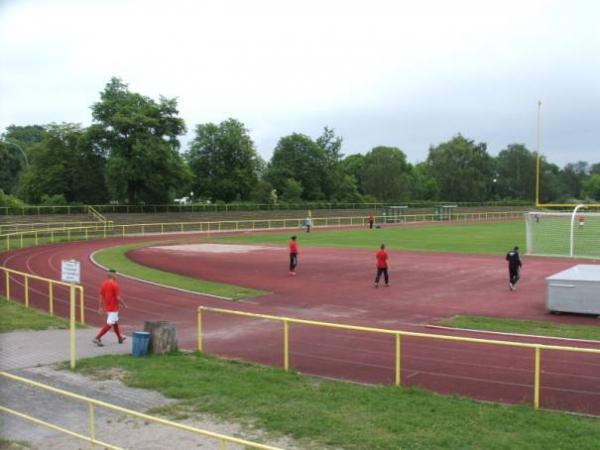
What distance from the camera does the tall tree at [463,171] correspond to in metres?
137

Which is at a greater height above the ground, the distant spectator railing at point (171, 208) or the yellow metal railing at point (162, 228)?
the distant spectator railing at point (171, 208)

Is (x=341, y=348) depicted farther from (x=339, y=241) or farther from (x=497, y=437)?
(x=339, y=241)

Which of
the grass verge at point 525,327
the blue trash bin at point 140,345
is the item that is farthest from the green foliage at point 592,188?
the blue trash bin at point 140,345

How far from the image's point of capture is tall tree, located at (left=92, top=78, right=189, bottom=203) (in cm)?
6638

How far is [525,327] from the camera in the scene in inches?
623

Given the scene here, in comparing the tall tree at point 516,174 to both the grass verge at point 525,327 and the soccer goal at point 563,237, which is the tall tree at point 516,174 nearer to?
the soccer goal at point 563,237

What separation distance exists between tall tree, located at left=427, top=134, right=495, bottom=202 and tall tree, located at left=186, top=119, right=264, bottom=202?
60522mm

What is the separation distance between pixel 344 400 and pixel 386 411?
31.2 inches

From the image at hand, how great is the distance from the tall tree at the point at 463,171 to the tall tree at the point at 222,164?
60.5 metres

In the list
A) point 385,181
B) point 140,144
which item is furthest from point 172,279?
point 385,181

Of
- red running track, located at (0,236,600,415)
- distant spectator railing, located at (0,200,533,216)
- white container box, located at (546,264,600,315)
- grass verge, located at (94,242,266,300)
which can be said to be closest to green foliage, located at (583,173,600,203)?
distant spectator railing, located at (0,200,533,216)

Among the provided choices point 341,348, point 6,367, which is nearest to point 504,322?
point 341,348

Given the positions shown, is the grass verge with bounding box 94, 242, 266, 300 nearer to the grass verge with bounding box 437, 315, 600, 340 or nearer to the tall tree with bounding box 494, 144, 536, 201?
the grass verge with bounding box 437, 315, 600, 340

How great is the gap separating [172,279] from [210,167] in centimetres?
6763
